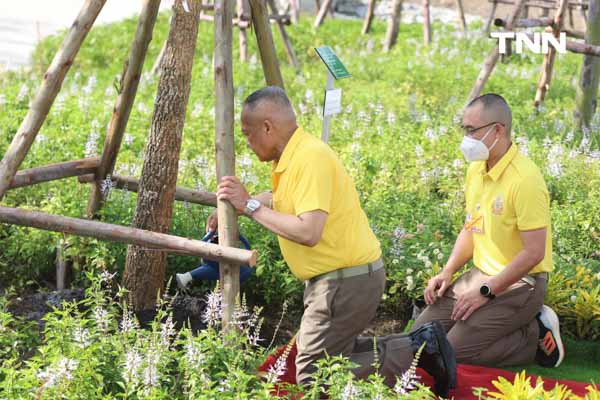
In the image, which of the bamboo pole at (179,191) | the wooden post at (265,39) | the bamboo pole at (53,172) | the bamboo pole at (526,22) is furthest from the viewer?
the bamboo pole at (526,22)

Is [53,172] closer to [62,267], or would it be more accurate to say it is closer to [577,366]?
[62,267]

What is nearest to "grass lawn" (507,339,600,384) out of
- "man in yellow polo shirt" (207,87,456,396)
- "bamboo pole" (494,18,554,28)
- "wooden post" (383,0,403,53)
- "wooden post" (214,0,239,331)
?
"man in yellow polo shirt" (207,87,456,396)

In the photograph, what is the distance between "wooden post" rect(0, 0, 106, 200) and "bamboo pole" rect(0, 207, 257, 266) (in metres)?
0.22

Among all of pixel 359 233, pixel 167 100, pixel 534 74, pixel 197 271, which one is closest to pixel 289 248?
pixel 359 233

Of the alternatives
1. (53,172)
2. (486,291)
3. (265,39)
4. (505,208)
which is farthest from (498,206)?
(53,172)

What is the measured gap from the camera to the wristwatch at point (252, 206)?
4.10 m

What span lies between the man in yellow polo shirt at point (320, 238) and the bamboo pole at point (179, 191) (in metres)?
1.08

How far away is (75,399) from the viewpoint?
11.7 feet

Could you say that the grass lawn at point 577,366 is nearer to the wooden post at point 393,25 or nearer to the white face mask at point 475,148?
the white face mask at point 475,148

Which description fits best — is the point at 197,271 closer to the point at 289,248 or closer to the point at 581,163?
the point at 289,248

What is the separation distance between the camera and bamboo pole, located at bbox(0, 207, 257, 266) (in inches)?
167

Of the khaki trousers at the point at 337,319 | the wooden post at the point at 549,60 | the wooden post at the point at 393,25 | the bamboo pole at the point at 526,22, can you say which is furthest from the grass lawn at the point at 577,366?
the wooden post at the point at 393,25

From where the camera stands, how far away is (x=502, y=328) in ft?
16.5

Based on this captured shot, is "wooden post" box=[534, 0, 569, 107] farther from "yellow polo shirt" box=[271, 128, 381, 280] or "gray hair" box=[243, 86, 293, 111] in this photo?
"gray hair" box=[243, 86, 293, 111]
